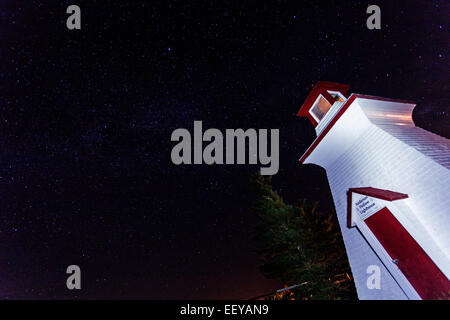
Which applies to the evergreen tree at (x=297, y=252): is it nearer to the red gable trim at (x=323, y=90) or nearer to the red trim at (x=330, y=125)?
the red trim at (x=330, y=125)

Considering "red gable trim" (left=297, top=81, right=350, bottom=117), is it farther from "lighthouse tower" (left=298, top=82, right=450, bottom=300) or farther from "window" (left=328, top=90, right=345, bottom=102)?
"lighthouse tower" (left=298, top=82, right=450, bottom=300)

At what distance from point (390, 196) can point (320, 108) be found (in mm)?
7468

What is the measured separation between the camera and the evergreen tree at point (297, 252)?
43.5 feet

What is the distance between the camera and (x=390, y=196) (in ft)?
27.3

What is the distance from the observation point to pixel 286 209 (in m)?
15.7

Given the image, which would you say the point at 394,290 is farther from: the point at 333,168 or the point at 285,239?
the point at 285,239

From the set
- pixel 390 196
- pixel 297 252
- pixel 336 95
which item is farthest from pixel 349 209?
pixel 336 95

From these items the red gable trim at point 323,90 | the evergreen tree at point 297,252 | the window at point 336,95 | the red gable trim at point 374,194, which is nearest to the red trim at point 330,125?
the red gable trim at point 323,90

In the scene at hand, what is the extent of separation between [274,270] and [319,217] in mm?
7114

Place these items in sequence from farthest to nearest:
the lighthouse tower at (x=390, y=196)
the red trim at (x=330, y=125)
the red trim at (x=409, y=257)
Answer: the red trim at (x=330, y=125) → the lighthouse tower at (x=390, y=196) → the red trim at (x=409, y=257)

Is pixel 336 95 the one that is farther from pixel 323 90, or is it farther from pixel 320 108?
pixel 320 108

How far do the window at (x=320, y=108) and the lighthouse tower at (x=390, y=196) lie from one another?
4.27ft

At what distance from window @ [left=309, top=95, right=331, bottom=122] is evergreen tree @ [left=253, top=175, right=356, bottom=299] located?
248 inches
